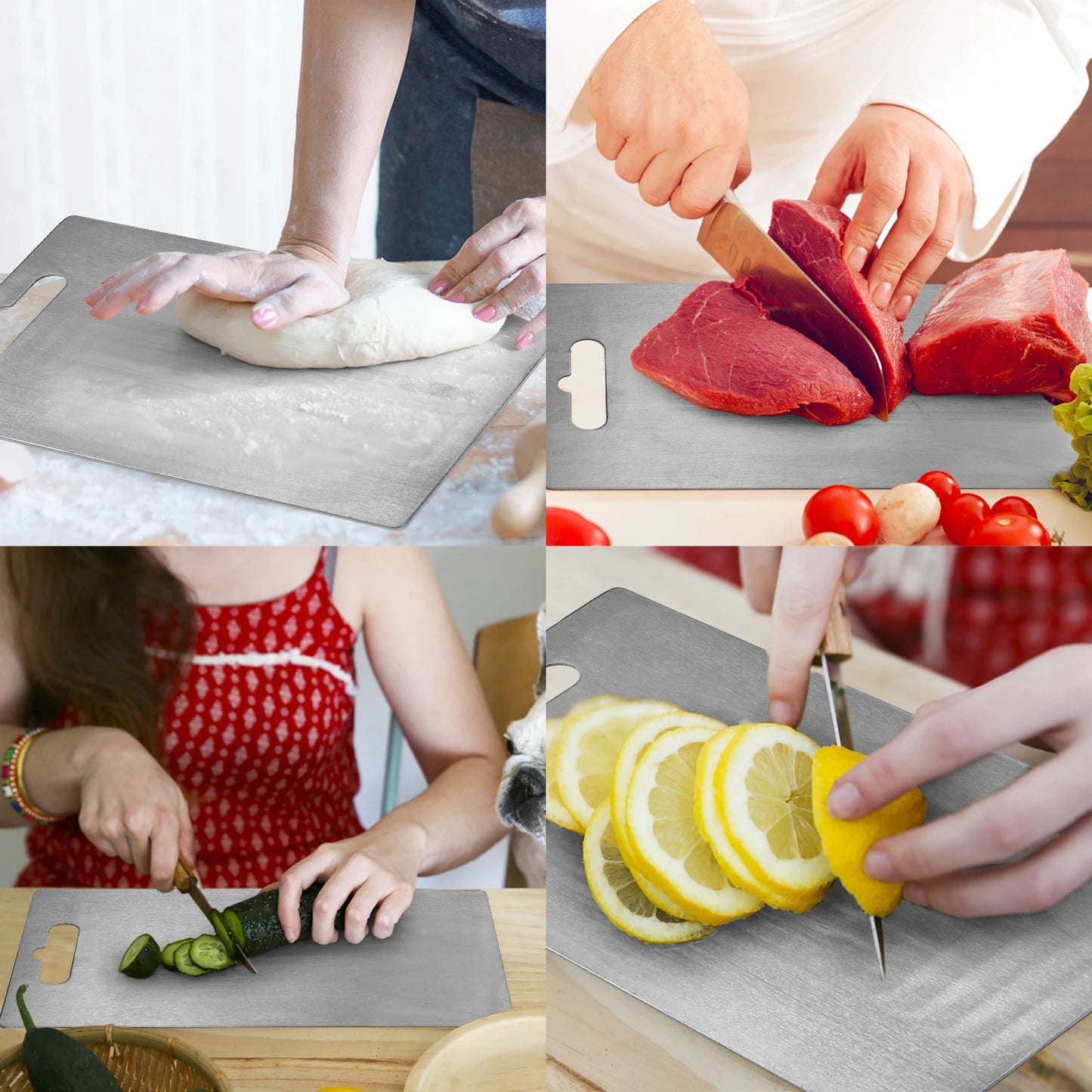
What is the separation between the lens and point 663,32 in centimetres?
65

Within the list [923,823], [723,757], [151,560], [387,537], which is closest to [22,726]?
[151,560]

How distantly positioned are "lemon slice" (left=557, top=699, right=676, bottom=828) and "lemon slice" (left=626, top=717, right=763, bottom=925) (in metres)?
0.03

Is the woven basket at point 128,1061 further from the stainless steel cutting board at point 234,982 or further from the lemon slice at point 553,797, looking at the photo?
the lemon slice at point 553,797

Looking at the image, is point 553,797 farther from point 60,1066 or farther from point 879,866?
point 60,1066

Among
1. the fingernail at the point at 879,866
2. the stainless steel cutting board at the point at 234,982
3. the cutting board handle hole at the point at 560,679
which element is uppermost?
the cutting board handle hole at the point at 560,679

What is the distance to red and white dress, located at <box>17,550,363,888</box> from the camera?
0.55 meters

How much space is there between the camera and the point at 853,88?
2.19 ft

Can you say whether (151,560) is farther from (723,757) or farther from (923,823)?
(923,823)

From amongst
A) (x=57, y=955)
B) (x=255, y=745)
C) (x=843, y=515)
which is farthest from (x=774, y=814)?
(x=57, y=955)

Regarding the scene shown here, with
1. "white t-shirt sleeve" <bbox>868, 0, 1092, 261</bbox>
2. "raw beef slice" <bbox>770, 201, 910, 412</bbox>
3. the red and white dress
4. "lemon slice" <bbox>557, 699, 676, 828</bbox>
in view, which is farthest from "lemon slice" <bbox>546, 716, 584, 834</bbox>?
"white t-shirt sleeve" <bbox>868, 0, 1092, 261</bbox>

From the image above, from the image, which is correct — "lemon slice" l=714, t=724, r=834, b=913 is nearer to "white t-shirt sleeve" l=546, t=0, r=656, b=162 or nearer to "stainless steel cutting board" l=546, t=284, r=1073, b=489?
"stainless steel cutting board" l=546, t=284, r=1073, b=489

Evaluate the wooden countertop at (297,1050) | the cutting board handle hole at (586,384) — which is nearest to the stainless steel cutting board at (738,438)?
the cutting board handle hole at (586,384)

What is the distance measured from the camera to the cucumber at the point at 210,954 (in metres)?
0.54

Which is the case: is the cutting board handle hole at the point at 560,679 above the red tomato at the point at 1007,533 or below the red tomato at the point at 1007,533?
below
